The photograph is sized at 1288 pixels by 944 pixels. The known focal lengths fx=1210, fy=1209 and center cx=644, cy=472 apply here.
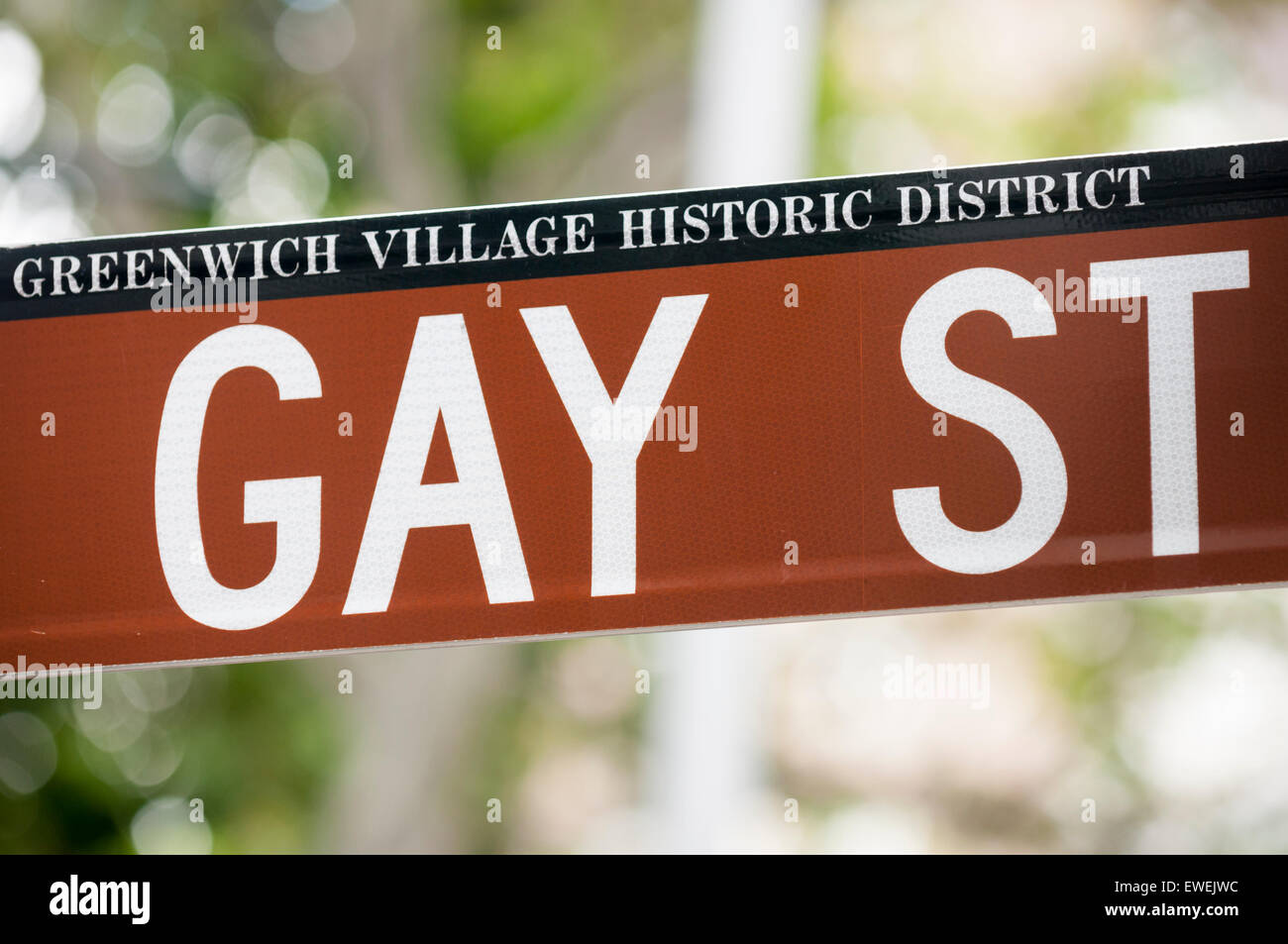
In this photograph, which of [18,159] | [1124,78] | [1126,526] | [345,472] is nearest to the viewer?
[1126,526]

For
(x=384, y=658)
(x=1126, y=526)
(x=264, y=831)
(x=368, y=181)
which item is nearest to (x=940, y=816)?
(x=384, y=658)

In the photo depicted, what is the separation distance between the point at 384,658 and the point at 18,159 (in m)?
2.48

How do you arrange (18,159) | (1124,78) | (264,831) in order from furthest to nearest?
(264,831) < (1124,78) < (18,159)

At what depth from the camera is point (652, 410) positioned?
1.33 m

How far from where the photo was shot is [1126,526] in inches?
49.4

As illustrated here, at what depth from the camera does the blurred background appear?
5035 millimetres

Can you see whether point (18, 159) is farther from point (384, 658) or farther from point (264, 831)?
point (264, 831)

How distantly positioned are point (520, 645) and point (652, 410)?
3786 millimetres

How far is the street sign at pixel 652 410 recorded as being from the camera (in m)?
1.25

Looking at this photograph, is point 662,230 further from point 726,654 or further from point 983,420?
point 726,654

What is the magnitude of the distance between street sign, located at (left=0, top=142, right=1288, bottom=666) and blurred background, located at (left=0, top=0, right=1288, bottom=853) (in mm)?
3412

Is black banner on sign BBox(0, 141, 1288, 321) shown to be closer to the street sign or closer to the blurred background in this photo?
the street sign

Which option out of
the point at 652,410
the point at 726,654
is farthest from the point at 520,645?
the point at 652,410

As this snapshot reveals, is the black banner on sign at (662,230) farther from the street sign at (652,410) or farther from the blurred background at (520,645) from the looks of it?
the blurred background at (520,645)
